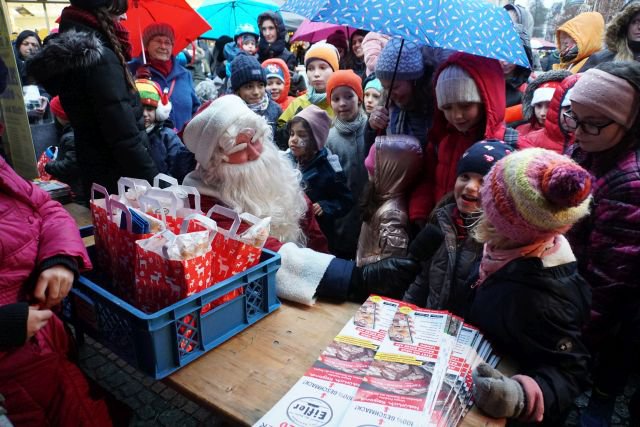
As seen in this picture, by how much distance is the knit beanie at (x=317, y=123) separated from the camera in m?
3.00

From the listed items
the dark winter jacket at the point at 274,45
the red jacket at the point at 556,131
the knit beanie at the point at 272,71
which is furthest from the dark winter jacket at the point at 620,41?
the dark winter jacket at the point at 274,45

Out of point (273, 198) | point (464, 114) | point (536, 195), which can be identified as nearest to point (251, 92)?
point (273, 198)

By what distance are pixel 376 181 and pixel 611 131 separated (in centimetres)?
118

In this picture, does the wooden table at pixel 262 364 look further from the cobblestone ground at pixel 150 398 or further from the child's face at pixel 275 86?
the child's face at pixel 275 86

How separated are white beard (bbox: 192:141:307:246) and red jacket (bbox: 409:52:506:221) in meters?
0.70

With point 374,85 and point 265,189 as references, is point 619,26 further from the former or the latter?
point 265,189

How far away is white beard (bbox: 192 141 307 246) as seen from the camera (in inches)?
82.7

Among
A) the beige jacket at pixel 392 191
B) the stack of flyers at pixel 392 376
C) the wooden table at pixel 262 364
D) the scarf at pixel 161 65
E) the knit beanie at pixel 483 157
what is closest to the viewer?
the stack of flyers at pixel 392 376

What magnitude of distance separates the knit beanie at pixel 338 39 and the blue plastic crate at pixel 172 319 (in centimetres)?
504

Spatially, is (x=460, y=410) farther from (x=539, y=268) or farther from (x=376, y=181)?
(x=376, y=181)

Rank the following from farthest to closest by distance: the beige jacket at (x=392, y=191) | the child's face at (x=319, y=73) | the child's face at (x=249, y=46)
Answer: the child's face at (x=249, y=46)
the child's face at (x=319, y=73)
the beige jacket at (x=392, y=191)

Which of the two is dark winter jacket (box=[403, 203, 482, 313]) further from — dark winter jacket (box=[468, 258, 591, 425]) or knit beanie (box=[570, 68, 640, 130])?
knit beanie (box=[570, 68, 640, 130])

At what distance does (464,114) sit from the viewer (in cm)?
225

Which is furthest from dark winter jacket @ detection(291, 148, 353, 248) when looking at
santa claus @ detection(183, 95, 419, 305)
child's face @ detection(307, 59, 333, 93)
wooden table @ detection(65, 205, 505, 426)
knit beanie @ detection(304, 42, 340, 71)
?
knit beanie @ detection(304, 42, 340, 71)
